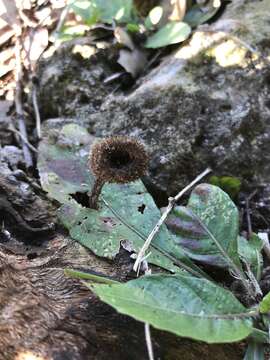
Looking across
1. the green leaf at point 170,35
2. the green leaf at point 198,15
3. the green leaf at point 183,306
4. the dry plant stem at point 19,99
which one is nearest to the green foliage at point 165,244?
the green leaf at point 183,306

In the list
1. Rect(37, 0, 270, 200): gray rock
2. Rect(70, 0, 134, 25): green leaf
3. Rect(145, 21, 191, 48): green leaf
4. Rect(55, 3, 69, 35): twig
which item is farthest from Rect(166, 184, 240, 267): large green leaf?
Rect(55, 3, 69, 35): twig

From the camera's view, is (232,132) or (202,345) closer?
(202,345)

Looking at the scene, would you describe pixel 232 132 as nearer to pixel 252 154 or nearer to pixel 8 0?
pixel 252 154

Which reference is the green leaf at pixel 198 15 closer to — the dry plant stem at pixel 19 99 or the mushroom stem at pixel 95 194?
the dry plant stem at pixel 19 99

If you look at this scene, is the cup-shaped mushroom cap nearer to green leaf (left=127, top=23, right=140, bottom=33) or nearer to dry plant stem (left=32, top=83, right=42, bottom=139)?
dry plant stem (left=32, top=83, right=42, bottom=139)

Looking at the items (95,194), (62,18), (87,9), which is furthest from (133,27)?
(95,194)

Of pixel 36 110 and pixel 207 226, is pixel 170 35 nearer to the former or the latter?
pixel 36 110

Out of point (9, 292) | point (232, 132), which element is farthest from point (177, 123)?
point (9, 292)
